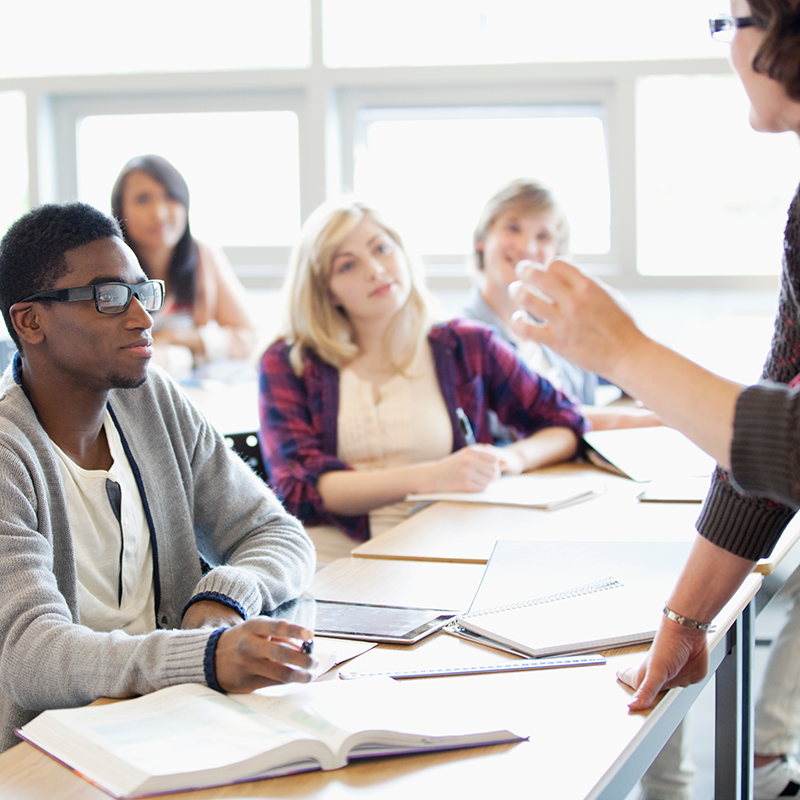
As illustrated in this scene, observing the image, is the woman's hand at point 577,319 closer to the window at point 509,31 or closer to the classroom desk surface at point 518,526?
the classroom desk surface at point 518,526

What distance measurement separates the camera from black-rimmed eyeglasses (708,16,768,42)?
0.87m

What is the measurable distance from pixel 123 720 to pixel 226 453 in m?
0.65

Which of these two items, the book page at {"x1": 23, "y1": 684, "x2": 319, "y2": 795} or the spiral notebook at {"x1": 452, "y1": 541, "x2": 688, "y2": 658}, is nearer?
the book page at {"x1": 23, "y1": 684, "x2": 319, "y2": 795}

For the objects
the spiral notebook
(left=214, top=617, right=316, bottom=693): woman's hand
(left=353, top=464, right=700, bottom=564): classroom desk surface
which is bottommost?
(left=353, top=464, right=700, bottom=564): classroom desk surface

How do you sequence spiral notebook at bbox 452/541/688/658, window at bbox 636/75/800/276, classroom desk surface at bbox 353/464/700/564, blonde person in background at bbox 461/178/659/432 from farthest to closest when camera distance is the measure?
Result: window at bbox 636/75/800/276 < blonde person in background at bbox 461/178/659/432 < classroom desk surface at bbox 353/464/700/564 < spiral notebook at bbox 452/541/688/658

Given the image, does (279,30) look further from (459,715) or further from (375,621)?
(459,715)

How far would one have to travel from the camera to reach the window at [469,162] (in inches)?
185

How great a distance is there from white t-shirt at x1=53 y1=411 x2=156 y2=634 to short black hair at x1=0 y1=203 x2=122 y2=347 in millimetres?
215

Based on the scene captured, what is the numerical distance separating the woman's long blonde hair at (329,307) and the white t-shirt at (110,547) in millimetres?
917

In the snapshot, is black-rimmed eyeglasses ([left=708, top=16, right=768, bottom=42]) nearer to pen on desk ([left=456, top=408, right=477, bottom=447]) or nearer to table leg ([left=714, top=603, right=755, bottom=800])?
table leg ([left=714, top=603, right=755, bottom=800])

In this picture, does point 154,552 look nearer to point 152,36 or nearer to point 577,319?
point 577,319

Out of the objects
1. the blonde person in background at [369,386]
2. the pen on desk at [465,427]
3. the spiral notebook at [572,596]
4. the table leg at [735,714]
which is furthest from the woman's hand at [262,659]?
the pen on desk at [465,427]

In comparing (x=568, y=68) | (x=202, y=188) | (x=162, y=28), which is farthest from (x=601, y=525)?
(x=162, y=28)

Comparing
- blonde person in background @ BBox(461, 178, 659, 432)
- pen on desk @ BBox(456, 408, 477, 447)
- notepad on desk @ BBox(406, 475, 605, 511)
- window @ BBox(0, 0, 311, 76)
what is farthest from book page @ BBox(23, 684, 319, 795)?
window @ BBox(0, 0, 311, 76)
